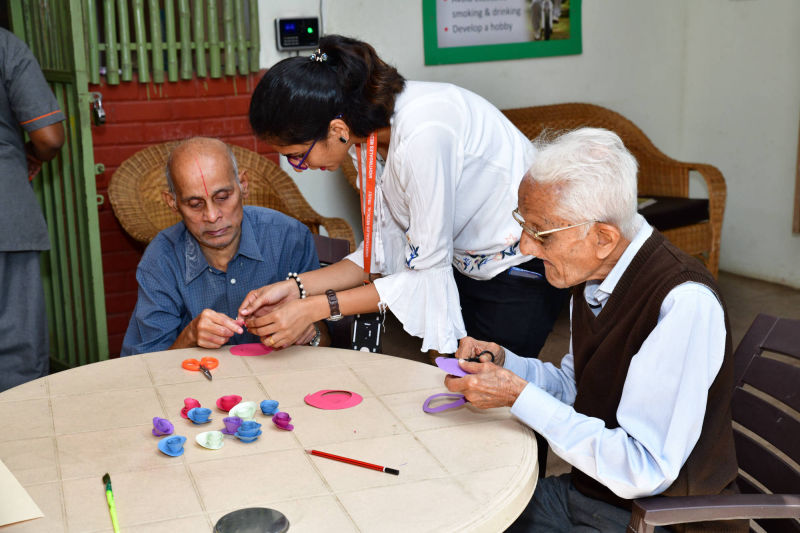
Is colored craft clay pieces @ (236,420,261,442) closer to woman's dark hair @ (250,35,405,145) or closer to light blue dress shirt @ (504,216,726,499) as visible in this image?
light blue dress shirt @ (504,216,726,499)

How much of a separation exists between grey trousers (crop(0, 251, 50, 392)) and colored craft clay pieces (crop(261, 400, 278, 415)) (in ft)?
6.75

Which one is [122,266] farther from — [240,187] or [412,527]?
[412,527]

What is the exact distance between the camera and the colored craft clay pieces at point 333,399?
5.67ft

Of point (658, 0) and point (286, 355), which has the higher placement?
point (658, 0)

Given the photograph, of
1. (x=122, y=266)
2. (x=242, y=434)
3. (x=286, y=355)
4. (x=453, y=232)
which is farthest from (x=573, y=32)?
(x=242, y=434)

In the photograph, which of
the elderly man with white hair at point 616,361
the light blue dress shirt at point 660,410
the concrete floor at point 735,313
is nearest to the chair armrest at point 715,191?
the concrete floor at point 735,313

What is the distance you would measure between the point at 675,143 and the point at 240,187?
4.23m

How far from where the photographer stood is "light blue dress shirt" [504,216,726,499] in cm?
142

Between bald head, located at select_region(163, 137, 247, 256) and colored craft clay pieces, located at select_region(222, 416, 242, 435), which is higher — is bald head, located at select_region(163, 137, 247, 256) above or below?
above

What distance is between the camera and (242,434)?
1550 mm

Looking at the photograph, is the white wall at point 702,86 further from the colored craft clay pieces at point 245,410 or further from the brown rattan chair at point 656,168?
the colored craft clay pieces at point 245,410

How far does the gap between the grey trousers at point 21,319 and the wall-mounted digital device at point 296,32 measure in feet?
5.50

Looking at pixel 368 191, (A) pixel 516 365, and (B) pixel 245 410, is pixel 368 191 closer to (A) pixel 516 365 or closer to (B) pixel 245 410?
(A) pixel 516 365

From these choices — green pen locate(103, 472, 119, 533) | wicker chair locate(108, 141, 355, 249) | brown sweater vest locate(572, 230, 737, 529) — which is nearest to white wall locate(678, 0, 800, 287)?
wicker chair locate(108, 141, 355, 249)
